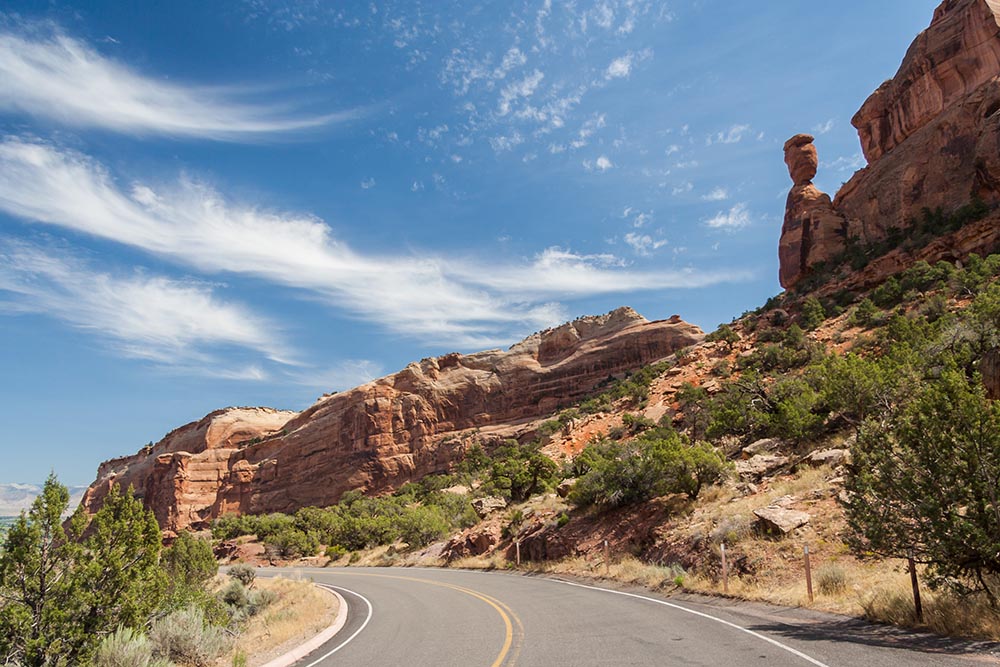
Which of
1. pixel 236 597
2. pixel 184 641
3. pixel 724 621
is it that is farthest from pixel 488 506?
pixel 184 641

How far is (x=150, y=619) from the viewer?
1037 cm

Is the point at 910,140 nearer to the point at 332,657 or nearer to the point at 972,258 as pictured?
the point at 972,258

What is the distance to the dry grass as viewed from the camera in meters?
10.8

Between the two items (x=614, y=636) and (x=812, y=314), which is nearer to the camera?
(x=614, y=636)

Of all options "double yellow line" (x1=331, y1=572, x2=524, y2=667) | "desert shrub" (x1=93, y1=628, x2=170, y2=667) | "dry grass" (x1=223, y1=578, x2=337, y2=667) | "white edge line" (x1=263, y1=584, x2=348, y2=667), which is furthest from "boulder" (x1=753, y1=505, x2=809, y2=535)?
"desert shrub" (x1=93, y1=628, x2=170, y2=667)

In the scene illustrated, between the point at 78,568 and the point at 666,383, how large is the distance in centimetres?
5196

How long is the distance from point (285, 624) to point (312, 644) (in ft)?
11.3

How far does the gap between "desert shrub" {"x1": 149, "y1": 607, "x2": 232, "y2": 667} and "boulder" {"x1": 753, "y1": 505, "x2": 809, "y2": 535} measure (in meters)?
13.5

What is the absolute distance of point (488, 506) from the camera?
119 ft

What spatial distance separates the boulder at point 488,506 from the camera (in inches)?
1400

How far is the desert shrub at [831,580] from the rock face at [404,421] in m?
67.4

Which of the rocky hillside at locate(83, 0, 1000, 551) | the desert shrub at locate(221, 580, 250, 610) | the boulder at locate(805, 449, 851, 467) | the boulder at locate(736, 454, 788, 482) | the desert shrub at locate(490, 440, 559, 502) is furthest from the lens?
the rocky hillside at locate(83, 0, 1000, 551)

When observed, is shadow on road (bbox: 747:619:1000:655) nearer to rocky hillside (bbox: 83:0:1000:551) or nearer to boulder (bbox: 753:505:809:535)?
boulder (bbox: 753:505:809:535)

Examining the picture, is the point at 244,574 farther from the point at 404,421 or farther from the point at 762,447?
the point at 404,421
